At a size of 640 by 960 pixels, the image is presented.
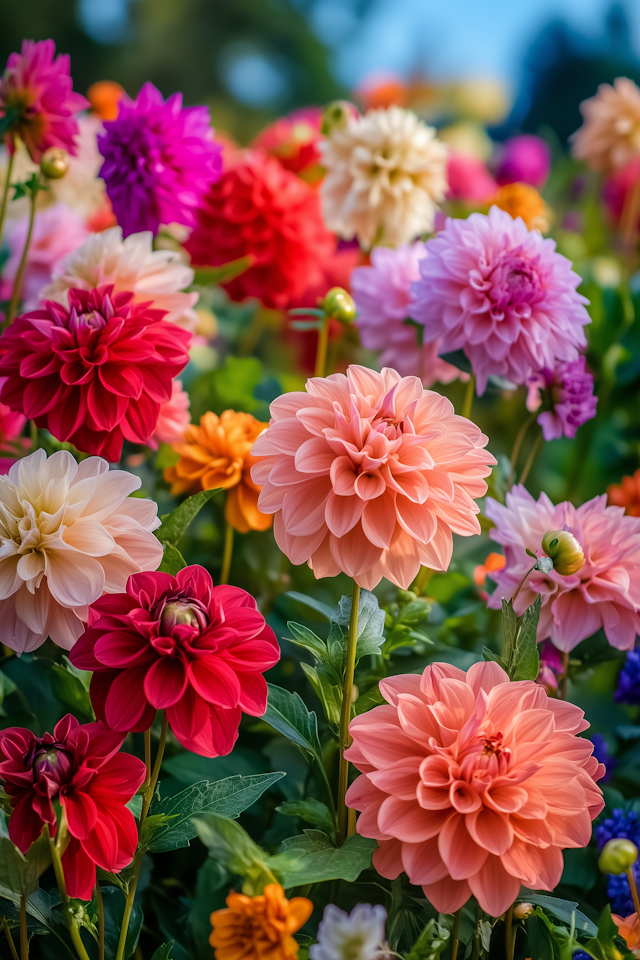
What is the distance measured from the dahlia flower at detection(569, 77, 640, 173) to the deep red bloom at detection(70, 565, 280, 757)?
106cm

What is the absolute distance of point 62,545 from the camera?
1.38 ft

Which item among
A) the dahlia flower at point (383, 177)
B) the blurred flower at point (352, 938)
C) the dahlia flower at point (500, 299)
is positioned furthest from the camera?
the dahlia flower at point (383, 177)

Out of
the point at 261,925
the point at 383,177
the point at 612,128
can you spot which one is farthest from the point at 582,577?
the point at 612,128

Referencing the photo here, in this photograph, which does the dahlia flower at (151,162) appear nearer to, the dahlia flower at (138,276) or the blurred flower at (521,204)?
the dahlia flower at (138,276)

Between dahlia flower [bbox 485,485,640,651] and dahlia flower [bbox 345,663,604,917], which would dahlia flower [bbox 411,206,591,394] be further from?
dahlia flower [bbox 345,663,604,917]

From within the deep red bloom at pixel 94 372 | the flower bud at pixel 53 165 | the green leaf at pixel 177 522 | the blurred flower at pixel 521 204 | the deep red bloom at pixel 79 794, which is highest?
the blurred flower at pixel 521 204

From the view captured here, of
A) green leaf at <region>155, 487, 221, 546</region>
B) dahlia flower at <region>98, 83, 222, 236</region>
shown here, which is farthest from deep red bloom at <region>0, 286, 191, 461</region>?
dahlia flower at <region>98, 83, 222, 236</region>

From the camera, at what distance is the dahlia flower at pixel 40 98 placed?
691 mm

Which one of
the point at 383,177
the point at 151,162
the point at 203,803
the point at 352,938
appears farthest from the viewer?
the point at 383,177

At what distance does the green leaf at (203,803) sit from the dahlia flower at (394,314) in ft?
1.33

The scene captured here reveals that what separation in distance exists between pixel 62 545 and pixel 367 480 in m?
0.17

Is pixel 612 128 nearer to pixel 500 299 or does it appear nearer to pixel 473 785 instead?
pixel 500 299

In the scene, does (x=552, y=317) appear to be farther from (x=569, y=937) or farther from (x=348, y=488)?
(x=569, y=937)

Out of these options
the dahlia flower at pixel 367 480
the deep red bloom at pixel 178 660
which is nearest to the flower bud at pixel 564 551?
the dahlia flower at pixel 367 480
